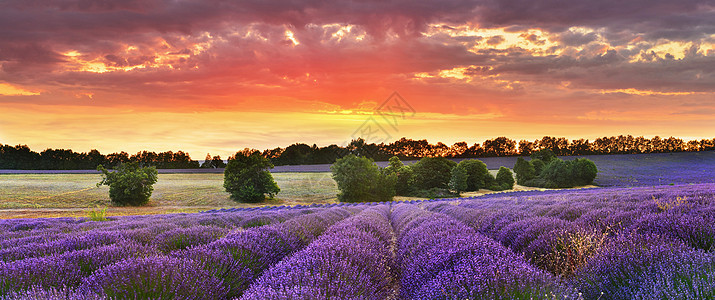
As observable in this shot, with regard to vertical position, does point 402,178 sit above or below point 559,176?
above

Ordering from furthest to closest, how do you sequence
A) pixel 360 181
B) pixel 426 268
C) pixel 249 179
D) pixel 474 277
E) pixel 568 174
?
pixel 568 174 → pixel 360 181 → pixel 249 179 → pixel 426 268 → pixel 474 277

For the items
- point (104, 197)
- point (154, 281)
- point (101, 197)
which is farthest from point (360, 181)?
point (154, 281)

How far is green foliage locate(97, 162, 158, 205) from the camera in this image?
31234 mm

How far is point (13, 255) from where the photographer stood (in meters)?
4.01

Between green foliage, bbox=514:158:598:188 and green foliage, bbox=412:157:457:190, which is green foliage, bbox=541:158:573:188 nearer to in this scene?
green foliage, bbox=514:158:598:188

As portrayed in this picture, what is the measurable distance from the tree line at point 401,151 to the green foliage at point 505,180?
57.8ft

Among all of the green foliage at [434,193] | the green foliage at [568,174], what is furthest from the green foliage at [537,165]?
the green foliage at [434,193]

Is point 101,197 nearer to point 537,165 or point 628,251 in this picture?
point 628,251

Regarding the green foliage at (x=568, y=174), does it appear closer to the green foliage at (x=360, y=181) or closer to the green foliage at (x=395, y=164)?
the green foliage at (x=395, y=164)

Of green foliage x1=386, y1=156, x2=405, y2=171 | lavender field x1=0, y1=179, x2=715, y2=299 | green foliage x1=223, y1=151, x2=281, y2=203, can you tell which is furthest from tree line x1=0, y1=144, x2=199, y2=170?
lavender field x1=0, y1=179, x2=715, y2=299

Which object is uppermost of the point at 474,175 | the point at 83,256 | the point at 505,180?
the point at 83,256

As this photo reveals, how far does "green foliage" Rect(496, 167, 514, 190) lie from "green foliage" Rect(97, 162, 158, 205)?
3895cm

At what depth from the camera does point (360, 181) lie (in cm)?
3534

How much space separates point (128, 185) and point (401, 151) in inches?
1729
